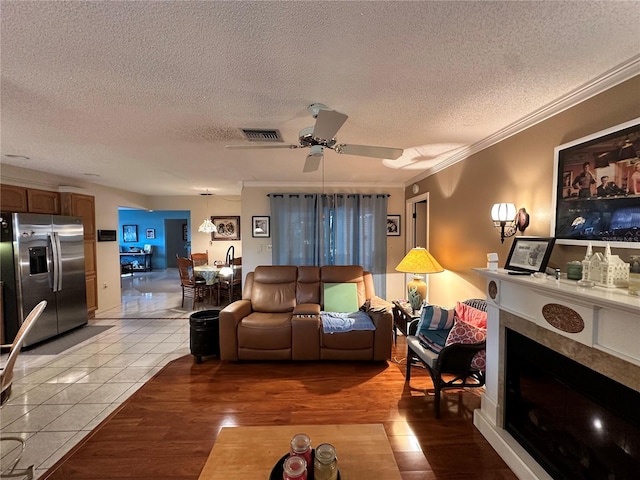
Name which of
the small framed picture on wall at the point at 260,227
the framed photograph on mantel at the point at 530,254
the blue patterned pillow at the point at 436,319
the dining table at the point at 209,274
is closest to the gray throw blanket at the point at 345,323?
the blue patterned pillow at the point at 436,319

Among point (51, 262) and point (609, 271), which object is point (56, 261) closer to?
point (51, 262)

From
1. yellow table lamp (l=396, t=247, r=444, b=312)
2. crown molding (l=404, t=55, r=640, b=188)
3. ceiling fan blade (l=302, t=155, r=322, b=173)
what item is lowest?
yellow table lamp (l=396, t=247, r=444, b=312)

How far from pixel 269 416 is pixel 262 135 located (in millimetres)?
2384

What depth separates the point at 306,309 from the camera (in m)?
3.51

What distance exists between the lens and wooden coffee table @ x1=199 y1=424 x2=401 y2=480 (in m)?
1.33

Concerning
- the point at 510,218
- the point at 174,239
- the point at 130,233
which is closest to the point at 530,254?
the point at 510,218

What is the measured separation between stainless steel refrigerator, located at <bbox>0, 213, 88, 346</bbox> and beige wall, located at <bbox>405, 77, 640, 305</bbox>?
529 centimetres

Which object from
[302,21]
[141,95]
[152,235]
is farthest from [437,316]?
[152,235]

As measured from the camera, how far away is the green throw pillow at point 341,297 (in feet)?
12.1

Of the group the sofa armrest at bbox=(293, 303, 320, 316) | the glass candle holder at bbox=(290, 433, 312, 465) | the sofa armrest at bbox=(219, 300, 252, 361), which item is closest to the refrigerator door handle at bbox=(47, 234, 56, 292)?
the sofa armrest at bbox=(219, 300, 252, 361)

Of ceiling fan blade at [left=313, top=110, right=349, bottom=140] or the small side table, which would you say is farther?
the small side table

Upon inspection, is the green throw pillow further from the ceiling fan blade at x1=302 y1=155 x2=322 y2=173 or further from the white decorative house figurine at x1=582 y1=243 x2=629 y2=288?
the white decorative house figurine at x1=582 y1=243 x2=629 y2=288

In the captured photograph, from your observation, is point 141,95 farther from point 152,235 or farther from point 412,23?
point 152,235

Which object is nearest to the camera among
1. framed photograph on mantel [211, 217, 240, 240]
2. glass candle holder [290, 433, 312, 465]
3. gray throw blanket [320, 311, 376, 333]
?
glass candle holder [290, 433, 312, 465]
